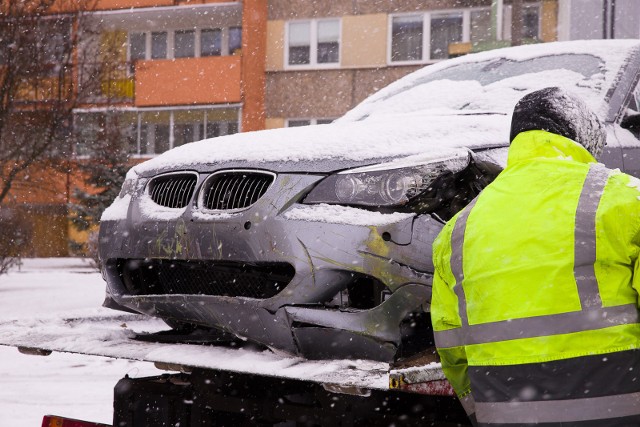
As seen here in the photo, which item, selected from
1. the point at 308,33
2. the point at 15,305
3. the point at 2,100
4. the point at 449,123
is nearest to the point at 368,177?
the point at 449,123

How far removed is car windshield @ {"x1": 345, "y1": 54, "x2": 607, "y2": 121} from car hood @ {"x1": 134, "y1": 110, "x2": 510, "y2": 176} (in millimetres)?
503

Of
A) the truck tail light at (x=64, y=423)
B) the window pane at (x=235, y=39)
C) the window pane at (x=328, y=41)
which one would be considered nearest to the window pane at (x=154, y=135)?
the window pane at (x=235, y=39)

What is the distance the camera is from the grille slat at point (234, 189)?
10.6ft

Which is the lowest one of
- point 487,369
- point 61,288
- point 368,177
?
point 61,288

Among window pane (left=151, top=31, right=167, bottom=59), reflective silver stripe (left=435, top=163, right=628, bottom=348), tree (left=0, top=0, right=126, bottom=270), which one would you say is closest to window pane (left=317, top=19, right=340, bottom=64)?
window pane (left=151, top=31, right=167, bottom=59)

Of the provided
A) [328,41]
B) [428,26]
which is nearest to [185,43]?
[328,41]

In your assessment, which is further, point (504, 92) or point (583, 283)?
point (504, 92)

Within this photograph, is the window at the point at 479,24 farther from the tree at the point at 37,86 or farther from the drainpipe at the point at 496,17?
the tree at the point at 37,86

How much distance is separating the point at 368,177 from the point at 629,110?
169 cm

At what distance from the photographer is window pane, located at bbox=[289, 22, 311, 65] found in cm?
2684

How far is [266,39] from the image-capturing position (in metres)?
27.3

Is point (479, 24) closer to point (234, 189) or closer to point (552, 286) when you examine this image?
point (234, 189)

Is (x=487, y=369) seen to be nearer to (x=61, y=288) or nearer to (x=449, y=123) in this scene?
(x=449, y=123)

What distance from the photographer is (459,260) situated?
7.60ft
